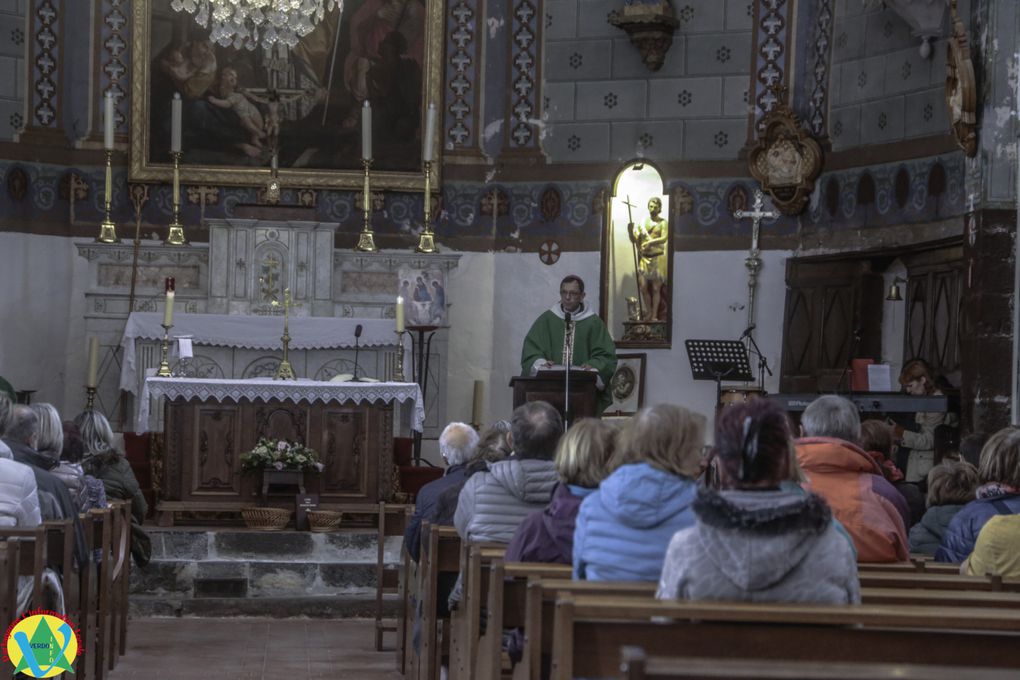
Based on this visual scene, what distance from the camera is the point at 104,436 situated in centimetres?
898

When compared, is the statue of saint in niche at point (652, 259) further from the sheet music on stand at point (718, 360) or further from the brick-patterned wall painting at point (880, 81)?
the sheet music on stand at point (718, 360)

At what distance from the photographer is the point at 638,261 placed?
595 inches

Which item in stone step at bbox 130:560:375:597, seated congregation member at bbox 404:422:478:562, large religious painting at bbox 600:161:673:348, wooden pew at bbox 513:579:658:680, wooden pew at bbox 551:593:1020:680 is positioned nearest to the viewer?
wooden pew at bbox 551:593:1020:680

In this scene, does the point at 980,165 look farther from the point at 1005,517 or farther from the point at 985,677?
the point at 985,677

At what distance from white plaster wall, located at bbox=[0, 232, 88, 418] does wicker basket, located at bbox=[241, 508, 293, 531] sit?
4.14 meters

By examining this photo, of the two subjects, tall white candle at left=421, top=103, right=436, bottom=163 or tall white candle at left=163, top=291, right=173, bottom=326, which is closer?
tall white candle at left=163, top=291, right=173, bottom=326

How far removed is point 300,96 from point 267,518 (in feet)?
17.1

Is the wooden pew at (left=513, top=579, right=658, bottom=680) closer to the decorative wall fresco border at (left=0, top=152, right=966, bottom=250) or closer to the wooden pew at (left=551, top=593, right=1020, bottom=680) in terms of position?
the wooden pew at (left=551, top=593, right=1020, bottom=680)

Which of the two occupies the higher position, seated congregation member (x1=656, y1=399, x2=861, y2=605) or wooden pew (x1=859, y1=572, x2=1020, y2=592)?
seated congregation member (x1=656, y1=399, x2=861, y2=605)

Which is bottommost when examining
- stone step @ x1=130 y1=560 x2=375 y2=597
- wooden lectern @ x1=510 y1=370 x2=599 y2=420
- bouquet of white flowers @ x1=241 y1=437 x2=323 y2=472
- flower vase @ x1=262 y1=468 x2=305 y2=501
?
stone step @ x1=130 y1=560 x2=375 y2=597

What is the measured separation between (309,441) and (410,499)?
3.86 feet

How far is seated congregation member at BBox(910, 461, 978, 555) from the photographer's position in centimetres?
664

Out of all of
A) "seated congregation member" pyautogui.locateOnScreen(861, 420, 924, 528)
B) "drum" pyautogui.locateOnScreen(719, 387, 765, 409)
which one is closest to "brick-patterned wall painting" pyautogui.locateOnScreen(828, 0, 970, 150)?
"drum" pyautogui.locateOnScreen(719, 387, 765, 409)

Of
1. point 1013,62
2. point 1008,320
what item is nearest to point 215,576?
point 1008,320
